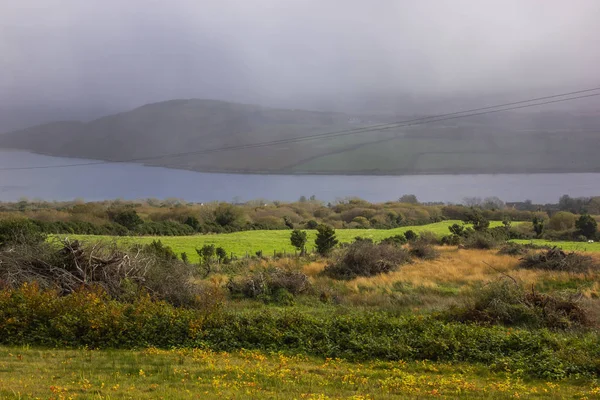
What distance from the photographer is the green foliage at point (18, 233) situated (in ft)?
59.8

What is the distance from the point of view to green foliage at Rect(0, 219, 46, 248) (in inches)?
717

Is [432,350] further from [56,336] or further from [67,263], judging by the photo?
[67,263]

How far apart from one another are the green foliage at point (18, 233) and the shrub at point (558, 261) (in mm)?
23856

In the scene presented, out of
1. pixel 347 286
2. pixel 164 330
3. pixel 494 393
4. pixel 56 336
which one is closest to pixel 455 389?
pixel 494 393

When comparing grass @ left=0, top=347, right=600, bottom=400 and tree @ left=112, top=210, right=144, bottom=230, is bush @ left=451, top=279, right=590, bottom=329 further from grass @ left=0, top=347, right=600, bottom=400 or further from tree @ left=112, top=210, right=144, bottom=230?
tree @ left=112, top=210, right=144, bottom=230

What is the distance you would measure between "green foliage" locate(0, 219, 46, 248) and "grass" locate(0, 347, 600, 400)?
9.18 m

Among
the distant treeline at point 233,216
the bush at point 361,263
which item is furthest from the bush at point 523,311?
the distant treeline at point 233,216

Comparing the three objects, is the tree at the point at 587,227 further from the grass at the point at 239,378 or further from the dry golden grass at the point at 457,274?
the grass at the point at 239,378

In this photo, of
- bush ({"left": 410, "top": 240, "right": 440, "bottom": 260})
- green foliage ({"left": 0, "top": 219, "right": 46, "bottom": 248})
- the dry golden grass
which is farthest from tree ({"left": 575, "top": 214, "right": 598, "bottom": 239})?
green foliage ({"left": 0, "top": 219, "right": 46, "bottom": 248})

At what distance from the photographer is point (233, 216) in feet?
193

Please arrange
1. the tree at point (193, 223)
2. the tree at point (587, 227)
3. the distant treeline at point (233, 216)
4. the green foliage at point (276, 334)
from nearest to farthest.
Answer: the green foliage at point (276, 334), the tree at point (587, 227), the distant treeline at point (233, 216), the tree at point (193, 223)

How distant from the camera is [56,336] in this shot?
11.2 metres

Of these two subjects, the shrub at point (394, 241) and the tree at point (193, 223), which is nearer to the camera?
the shrub at point (394, 241)

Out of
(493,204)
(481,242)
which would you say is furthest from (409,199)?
(481,242)
